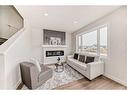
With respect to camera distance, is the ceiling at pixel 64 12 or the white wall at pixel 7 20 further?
the white wall at pixel 7 20

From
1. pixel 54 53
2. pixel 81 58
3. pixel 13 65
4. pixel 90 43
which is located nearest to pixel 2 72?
pixel 13 65

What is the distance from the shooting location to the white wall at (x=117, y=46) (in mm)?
2812

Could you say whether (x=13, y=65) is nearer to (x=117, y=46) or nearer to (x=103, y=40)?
(x=117, y=46)

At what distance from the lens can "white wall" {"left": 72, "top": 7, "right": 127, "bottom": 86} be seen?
9.23ft

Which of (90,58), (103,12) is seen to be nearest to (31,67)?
(90,58)

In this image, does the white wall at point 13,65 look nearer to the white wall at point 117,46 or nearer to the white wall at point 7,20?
the white wall at point 7,20

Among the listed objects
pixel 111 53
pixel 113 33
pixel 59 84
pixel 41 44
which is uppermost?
pixel 113 33

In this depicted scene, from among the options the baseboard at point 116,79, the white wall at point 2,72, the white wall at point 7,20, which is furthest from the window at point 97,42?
the white wall at point 7,20

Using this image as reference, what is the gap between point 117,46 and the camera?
3.05m

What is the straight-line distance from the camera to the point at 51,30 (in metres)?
6.11

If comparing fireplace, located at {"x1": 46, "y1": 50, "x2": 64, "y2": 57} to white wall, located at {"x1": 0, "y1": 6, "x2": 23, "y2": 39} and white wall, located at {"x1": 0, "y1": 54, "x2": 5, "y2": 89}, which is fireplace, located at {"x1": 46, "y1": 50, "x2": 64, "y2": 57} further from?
white wall, located at {"x1": 0, "y1": 54, "x2": 5, "y2": 89}

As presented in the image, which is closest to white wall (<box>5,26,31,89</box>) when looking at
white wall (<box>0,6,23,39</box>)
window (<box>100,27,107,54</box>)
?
white wall (<box>0,6,23,39</box>)
